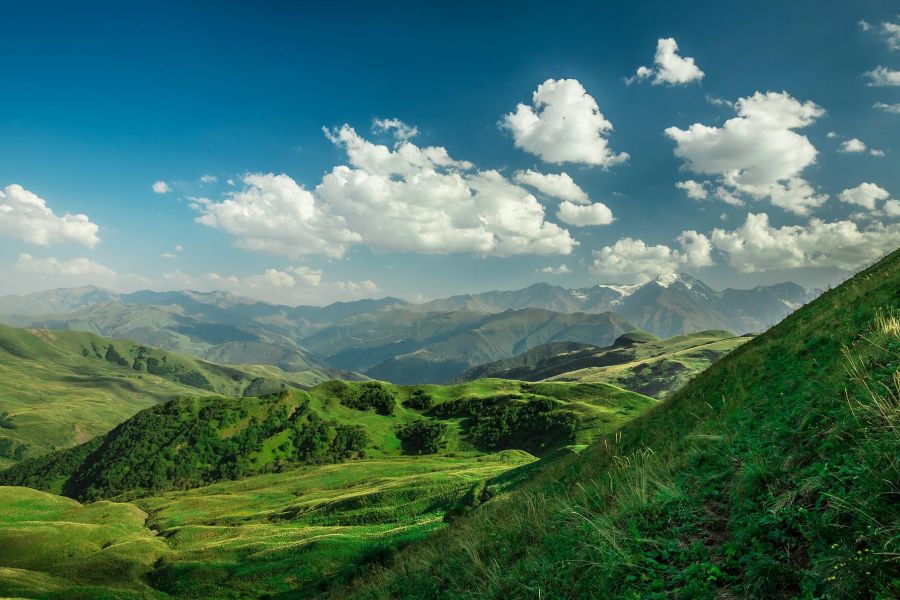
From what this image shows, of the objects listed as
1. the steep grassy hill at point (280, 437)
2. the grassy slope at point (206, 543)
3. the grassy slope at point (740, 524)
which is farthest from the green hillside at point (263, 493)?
the grassy slope at point (740, 524)

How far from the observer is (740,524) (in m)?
6.95

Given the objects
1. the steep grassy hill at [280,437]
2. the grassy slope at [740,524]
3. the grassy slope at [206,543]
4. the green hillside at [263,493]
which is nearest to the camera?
the grassy slope at [740,524]

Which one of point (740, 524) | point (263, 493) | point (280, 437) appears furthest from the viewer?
point (280, 437)

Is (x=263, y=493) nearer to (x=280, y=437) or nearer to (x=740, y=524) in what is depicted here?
(x=280, y=437)

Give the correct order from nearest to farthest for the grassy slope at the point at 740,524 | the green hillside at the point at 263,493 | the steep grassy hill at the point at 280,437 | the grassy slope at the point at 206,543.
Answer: the grassy slope at the point at 740,524 < the grassy slope at the point at 206,543 < the green hillside at the point at 263,493 < the steep grassy hill at the point at 280,437

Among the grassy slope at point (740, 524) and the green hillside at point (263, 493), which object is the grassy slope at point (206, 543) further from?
the grassy slope at point (740, 524)

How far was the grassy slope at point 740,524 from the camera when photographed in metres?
5.45

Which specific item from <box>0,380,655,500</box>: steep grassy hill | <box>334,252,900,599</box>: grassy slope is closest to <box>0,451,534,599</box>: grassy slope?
<box>334,252,900,599</box>: grassy slope

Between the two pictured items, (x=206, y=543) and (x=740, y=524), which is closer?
(x=740, y=524)

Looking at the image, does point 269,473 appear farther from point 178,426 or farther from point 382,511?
point 382,511

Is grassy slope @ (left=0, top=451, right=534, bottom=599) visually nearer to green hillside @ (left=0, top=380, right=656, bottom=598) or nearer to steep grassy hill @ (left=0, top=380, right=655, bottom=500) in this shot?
green hillside @ (left=0, top=380, right=656, bottom=598)

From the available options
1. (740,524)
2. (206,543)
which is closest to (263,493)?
(206,543)

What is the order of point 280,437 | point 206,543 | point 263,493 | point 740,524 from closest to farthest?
point 740,524 < point 206,543 < point 263,493 < point 280,437

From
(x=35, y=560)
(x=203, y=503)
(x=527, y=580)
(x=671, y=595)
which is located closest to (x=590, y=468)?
(x=527, y=580)
